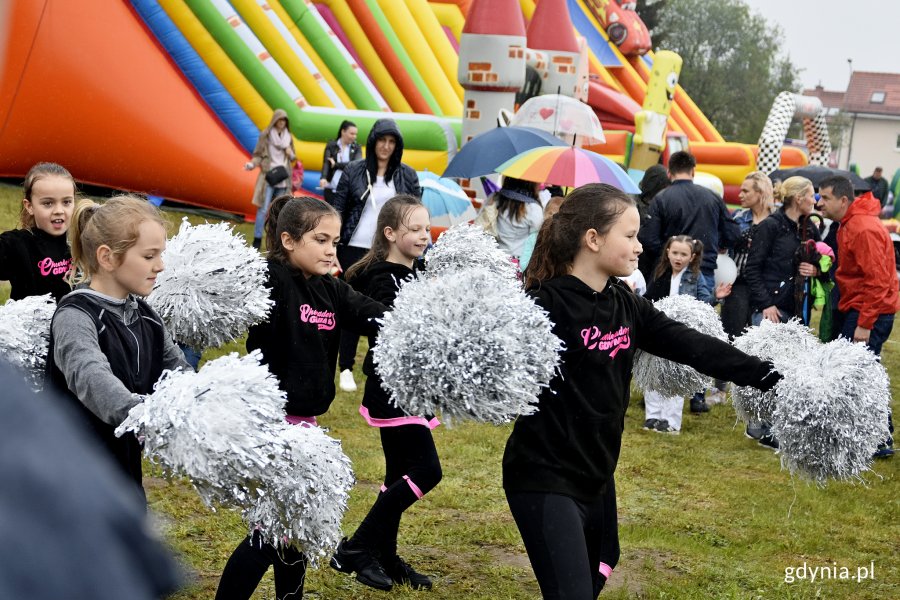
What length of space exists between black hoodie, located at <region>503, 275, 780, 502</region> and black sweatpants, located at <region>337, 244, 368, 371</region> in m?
4.04

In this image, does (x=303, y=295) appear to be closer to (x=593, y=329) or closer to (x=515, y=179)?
(x=593, y=329)

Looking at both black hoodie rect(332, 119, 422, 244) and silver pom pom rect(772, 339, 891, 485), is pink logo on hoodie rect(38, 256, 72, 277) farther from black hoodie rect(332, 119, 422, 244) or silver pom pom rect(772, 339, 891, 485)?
black hoodie rect(332, 119, 422, 244)

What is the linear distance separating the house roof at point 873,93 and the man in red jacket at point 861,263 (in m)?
82.4

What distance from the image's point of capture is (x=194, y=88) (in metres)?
13.5

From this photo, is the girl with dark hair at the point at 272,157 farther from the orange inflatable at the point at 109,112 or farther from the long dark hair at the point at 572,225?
the long dark hair at the point at 572,225

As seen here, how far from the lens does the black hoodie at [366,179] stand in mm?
7457

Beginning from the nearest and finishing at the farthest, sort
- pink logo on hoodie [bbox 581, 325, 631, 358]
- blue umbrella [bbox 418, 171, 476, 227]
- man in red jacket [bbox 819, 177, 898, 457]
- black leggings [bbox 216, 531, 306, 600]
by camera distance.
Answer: pink logo on hoodie [bbox 581, 325, 631, 358]
black leggings [bbox 216, 531, 306, 600]
man in red jacket [bbox 819, 177, 898, 457]
blue umbrella [bbox 418, 171, 476, 227]

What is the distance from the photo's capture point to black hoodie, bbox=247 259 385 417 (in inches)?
149

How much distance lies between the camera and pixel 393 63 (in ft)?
52.6

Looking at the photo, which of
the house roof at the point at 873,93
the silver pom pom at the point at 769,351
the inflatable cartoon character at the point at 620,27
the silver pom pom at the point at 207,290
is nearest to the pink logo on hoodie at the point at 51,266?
the silver pom pom at the point at 207,290

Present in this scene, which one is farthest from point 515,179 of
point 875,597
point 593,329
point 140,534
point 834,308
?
point 140,534

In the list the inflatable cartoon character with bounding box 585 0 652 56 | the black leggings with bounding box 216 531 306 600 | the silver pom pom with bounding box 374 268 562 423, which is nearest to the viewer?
the silver pom pom with bounding box 374 268 562 423

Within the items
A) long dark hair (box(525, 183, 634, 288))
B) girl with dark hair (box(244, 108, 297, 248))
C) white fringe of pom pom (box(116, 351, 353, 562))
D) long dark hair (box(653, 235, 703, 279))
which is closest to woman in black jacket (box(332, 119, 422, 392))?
long dark hair (box(653, 235, 703, 279))

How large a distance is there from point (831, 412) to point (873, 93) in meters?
90.2
